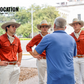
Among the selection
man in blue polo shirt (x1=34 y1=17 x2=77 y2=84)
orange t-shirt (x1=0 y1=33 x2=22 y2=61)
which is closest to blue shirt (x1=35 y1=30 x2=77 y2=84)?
man in blue polo shirt (x1=34 y1=17 x2=77 y2=84)

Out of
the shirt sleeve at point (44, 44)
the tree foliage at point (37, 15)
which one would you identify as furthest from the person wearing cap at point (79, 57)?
the tree foliage at point (37, 15)

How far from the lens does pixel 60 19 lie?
102 inches

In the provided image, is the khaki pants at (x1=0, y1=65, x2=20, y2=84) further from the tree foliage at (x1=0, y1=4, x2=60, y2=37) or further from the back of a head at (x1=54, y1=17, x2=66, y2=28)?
the tree foliage at (x1=0, y1=4, x2=60, y2=37)

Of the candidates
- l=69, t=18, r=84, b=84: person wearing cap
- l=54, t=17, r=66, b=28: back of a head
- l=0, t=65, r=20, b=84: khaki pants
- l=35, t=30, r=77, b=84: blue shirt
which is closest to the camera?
l=35, t=30, r=77, b=84: blue shirt

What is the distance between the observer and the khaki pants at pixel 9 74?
3432 millimetres

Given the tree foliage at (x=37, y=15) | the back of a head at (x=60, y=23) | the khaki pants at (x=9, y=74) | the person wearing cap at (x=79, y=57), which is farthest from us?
the tree foliage at (x=37, y=15)

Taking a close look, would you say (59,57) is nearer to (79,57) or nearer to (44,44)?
(44,44)

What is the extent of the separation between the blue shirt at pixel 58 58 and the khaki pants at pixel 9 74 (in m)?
1.25

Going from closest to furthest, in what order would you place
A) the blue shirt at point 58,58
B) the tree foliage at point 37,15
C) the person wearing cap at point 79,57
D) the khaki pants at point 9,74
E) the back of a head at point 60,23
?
the blue shirt at point 58,58, the back of a head at point 60,23, the khaki pants at point 9,74, the person wearing cap at point 79,57, the tree foliage at point 37,15

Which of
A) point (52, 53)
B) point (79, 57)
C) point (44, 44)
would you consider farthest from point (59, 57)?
point (79, 57)

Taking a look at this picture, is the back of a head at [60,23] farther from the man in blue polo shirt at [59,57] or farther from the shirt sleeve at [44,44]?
the shirt sleeve at [44,44]

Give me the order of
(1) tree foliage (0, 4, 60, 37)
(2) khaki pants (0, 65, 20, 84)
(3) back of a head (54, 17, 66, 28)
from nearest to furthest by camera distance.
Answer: (3) back of a head (54, 17, 66, 28)
(2) khaki pants (0, 65, 20, 84)
(1) tree foliage (0, 4, 60, 37)

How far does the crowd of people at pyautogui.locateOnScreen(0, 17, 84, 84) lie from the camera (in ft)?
7.93

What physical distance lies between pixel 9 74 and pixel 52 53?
1471 mm
